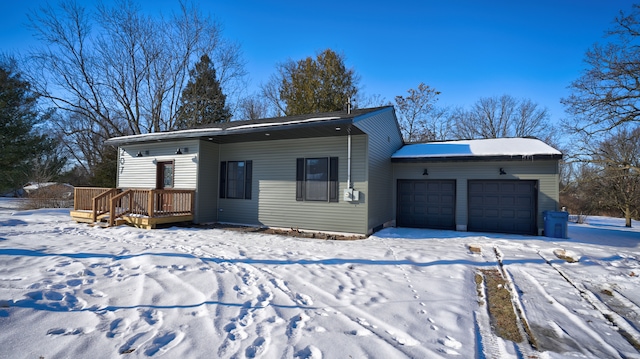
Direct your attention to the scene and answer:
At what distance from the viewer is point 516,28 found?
413 inches

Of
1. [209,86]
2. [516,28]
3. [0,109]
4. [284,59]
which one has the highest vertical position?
[284,59]

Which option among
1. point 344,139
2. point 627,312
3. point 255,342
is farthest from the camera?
point 344,139

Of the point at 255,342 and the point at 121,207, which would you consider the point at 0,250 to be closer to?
the point at 121,207

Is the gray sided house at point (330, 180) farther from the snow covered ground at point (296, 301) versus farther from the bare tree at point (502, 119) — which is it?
the bare tree at point (502, 119)

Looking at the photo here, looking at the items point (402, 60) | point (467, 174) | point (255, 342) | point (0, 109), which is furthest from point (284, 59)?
point (255, 342)

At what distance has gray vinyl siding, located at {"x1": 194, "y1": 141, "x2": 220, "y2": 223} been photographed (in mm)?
9648

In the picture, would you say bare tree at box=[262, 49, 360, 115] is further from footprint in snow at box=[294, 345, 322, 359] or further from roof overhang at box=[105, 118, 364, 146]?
footprint in snow at box=[294, 345, 322, 359]

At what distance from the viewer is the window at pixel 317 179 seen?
28.0 feet

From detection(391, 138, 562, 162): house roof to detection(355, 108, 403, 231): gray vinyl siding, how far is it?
2.05 ft

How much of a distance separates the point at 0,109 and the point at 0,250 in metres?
14.2

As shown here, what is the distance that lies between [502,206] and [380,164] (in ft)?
13.9

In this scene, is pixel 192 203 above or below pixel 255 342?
above

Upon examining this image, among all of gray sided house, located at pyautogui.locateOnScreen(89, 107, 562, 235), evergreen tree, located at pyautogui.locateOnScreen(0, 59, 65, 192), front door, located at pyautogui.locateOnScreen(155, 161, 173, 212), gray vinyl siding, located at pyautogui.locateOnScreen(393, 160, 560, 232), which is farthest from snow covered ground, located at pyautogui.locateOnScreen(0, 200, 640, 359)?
evergreen tree, located at pyautogui.locateOnScreen(0, 59, 65, 192)

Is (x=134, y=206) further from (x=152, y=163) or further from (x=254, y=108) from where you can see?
(x=254, y=108)
